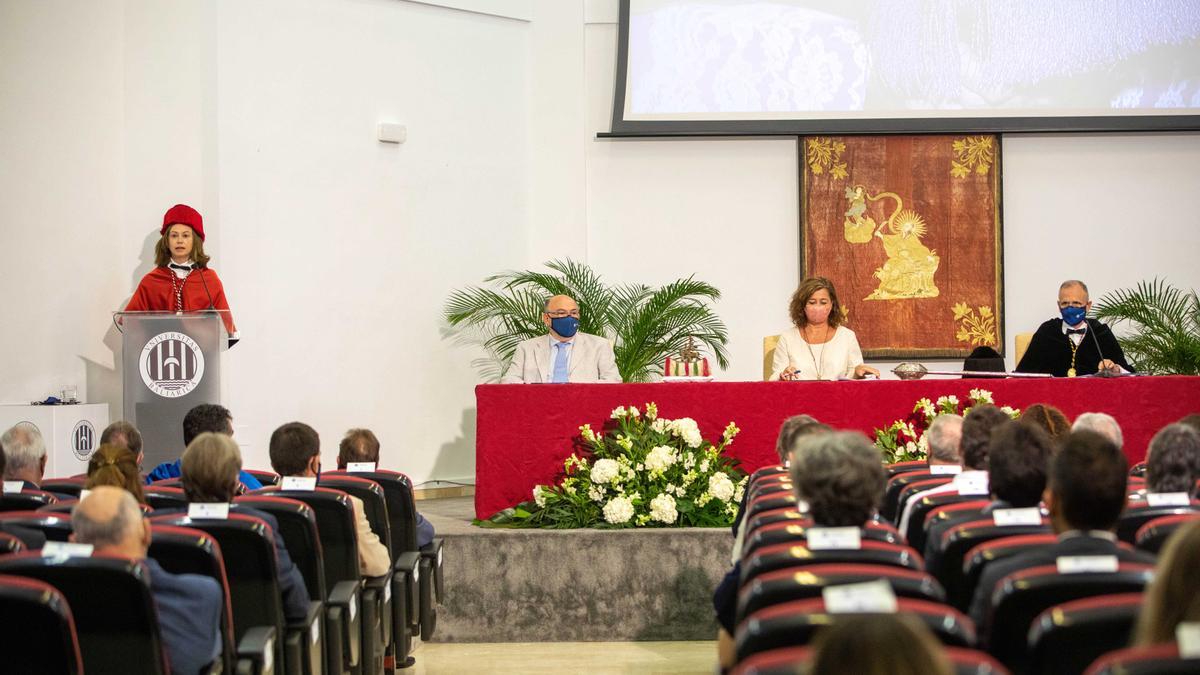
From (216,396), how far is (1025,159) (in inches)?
222

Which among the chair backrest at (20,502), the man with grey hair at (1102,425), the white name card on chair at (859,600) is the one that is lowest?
the chair backrest at (20,502)

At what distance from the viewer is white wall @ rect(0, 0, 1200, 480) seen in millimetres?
7434

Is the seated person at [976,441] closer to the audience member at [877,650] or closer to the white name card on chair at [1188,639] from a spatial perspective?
the white name card on chair at [1188,639]

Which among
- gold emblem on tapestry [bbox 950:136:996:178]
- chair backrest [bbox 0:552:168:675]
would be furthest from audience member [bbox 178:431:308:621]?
gold emblem on tapestry [bbox 950:136:996:178]

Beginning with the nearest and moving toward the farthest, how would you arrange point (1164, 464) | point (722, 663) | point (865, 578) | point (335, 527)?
point (865, 578), point (722, 663), point (1164, 464), point (335, 527)

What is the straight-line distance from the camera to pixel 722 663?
318cm

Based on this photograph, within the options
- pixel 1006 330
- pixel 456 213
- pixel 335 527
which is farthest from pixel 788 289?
pixel 335 527

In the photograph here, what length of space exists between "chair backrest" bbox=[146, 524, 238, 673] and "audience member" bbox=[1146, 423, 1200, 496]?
2336 millimetres

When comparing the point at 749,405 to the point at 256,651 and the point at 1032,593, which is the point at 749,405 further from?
the point at 1032,593

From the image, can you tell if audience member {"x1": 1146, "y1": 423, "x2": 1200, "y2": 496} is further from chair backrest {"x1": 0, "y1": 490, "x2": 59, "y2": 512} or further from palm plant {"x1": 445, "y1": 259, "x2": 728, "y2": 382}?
palm plant {"x1": 445, "y1": 259, "x2": 728, "y2": 382}

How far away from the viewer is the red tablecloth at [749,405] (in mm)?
6098

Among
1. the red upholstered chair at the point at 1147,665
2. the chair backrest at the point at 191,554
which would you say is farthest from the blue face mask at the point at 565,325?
the red upholstered chair at the point at 1147,665

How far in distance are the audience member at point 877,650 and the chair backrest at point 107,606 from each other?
1605 mm

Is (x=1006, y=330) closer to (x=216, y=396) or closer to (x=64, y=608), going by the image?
(x=216, y=396)
